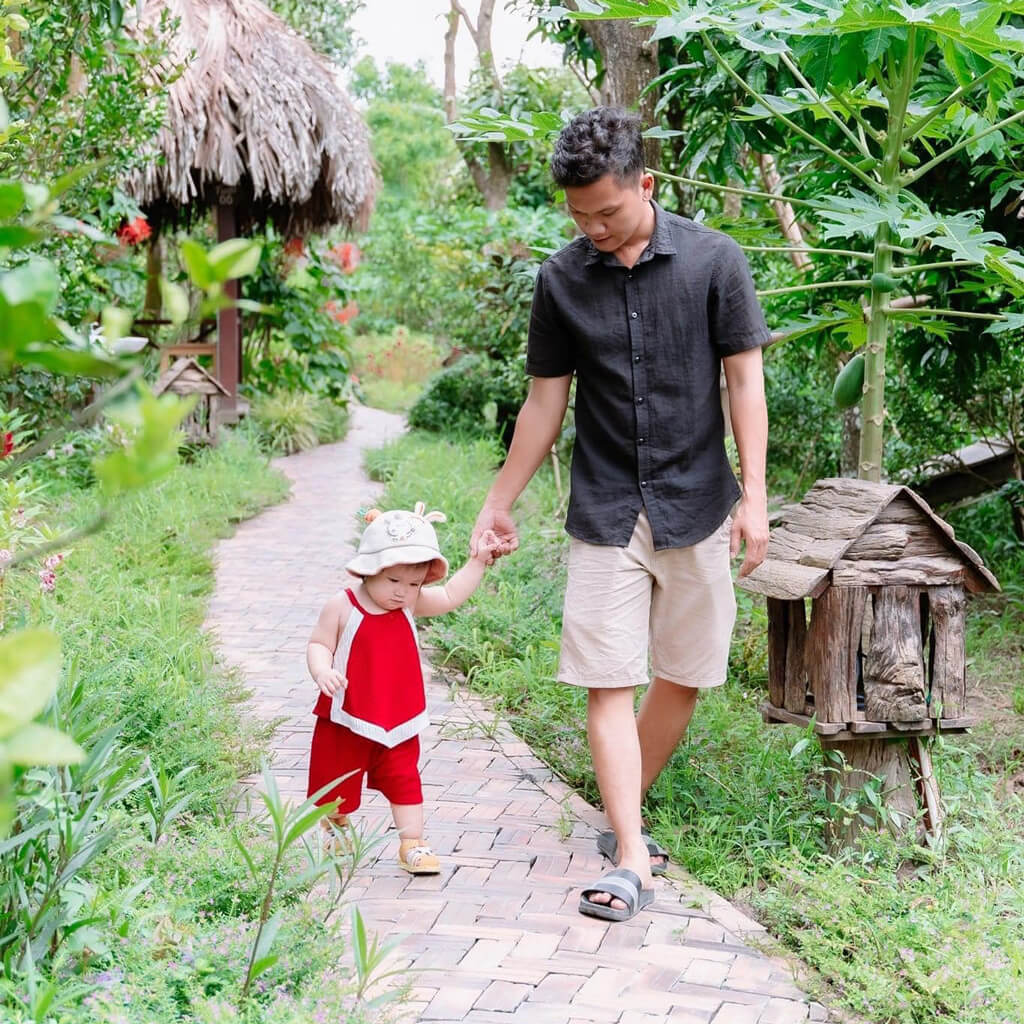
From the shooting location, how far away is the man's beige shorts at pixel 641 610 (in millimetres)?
3104

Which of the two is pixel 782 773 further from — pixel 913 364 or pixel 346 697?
pixel 913 364

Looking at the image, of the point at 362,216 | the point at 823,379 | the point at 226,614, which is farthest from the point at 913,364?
the point at 362,216

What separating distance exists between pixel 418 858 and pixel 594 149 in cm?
178

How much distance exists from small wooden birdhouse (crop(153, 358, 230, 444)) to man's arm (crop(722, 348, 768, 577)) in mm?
6302

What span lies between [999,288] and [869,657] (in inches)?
76.3

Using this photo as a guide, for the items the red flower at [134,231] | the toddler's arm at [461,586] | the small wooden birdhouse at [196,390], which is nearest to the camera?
the toddler's arm at [461,586]

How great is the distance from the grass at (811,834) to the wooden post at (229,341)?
6.65m

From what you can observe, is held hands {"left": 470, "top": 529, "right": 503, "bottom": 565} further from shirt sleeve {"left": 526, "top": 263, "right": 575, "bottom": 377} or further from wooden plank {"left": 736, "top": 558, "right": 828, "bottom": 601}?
wooden plank {"left": 736, "top": 558, "right": 828, "bottom": 601}

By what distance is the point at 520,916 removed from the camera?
2.92 m

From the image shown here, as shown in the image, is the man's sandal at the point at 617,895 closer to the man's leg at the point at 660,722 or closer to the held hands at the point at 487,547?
the man's leg at the point at 660,722

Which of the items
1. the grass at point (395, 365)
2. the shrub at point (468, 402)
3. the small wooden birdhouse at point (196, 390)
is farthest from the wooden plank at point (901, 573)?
the grass at point (395, 365)

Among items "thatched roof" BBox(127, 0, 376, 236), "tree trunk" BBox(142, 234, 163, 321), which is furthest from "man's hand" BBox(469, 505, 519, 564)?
"tree trunk" BBox(142, 234, 163, 321)

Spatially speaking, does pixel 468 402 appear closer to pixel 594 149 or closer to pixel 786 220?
pixel 786 220

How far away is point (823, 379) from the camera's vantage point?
28.5 ft
